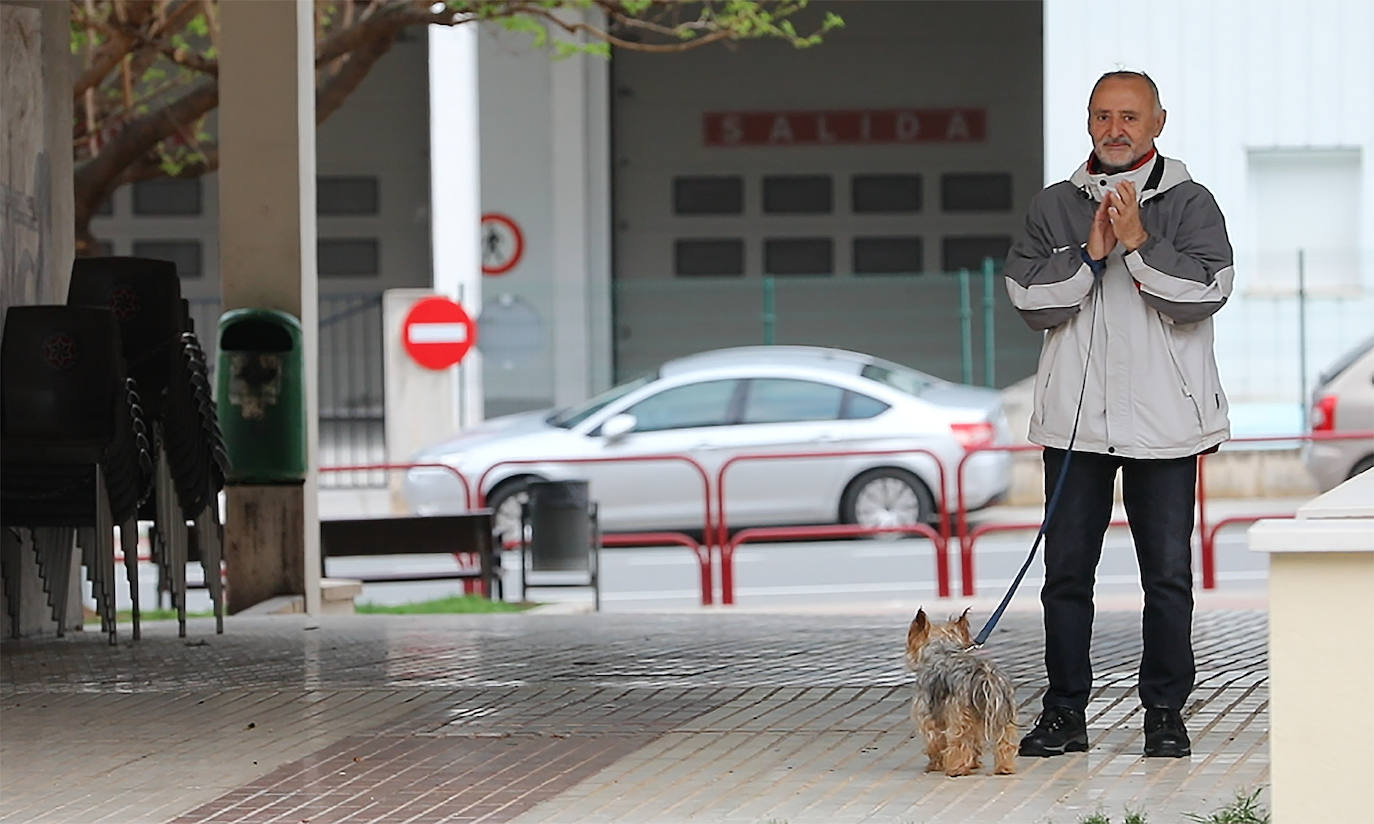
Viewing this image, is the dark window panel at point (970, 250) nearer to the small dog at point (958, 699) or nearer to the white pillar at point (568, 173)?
the white pillar at point (568, 173)

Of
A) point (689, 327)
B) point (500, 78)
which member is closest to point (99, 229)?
point (500, 78)

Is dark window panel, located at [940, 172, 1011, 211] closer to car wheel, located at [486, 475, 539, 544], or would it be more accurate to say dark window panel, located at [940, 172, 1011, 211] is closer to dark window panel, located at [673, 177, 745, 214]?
dark window panel, located at [673, 177, 745, 214]

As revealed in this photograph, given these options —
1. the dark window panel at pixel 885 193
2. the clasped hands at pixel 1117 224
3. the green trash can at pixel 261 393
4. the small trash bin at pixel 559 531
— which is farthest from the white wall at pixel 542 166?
the clasped hands at pixel 1117 224

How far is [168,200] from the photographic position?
111 ft

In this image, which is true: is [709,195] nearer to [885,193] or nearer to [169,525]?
[885,193]

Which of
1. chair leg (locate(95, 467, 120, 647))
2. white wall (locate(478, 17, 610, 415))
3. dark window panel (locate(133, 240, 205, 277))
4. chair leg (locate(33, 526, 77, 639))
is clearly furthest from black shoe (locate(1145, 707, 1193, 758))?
dark window panel (locate(133, 240, 205, 277))

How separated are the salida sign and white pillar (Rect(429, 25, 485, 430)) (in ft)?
22.9

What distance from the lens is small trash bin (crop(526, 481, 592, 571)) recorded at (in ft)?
48.1

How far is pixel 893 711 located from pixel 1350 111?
63.6 feet

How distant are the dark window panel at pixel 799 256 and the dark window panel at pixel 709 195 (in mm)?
753

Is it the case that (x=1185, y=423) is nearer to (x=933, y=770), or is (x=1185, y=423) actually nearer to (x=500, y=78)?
(x=933, y=770)

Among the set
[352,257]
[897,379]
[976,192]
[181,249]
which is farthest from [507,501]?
[181,249]

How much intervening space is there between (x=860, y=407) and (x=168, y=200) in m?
17.0

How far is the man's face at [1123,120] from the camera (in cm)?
596
